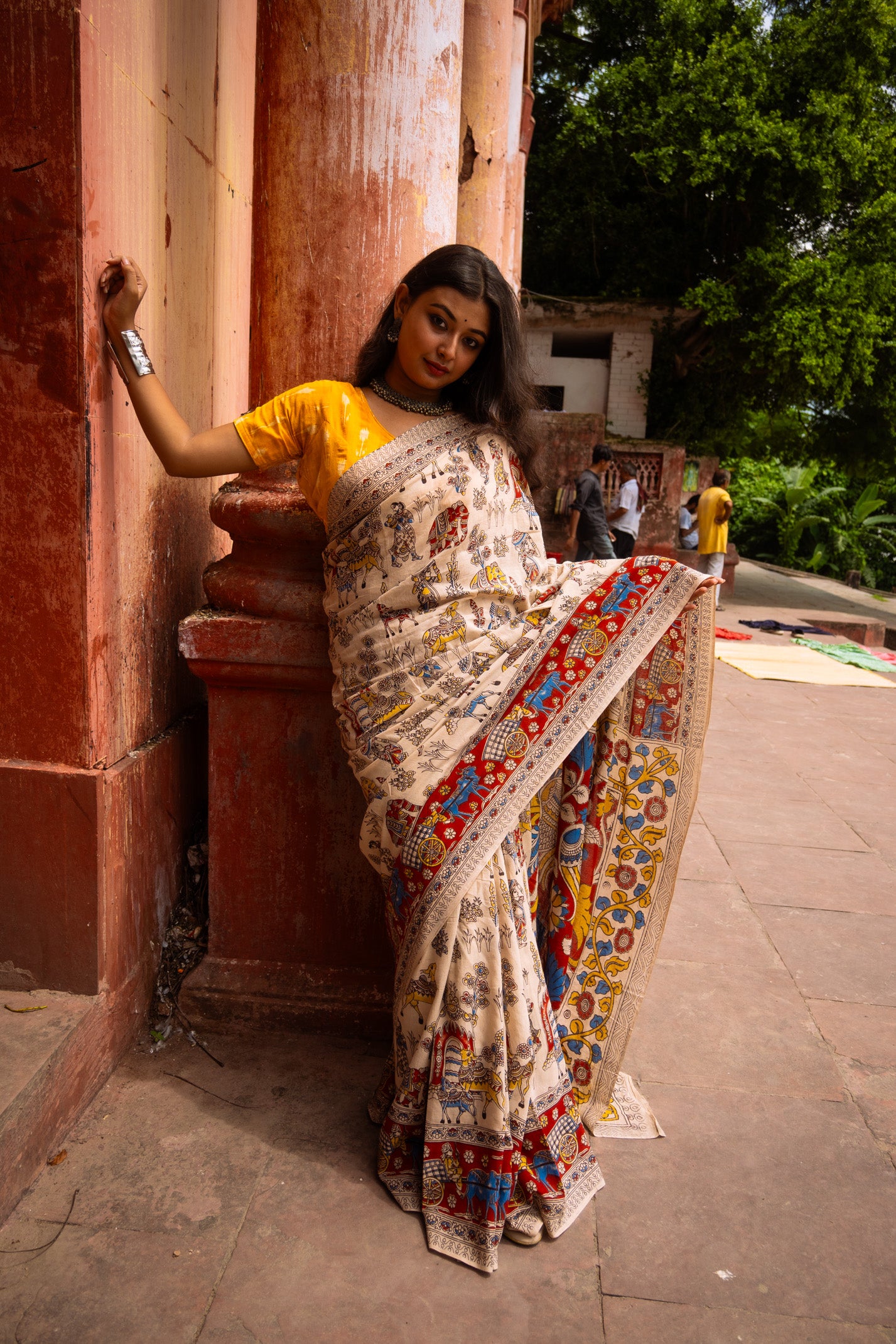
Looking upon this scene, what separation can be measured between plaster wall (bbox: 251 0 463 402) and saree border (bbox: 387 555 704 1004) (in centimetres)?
90

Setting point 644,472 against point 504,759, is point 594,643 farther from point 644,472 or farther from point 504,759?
point 644,472

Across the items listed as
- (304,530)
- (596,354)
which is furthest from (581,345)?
(304,530)

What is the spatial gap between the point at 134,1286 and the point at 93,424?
1486mm

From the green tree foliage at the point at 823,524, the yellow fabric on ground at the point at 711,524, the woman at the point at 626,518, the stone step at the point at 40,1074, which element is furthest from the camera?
the green tree foliage at the point at 823,524

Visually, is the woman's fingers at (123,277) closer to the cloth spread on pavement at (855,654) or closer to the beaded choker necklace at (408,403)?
the beaded choker necklace at (408,403)

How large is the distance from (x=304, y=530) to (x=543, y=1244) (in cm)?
148

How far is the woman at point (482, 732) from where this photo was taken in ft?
5.80

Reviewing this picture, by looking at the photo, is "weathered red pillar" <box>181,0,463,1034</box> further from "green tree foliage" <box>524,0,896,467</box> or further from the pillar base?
"green tree foliage" <box>524,0,896,467</box>

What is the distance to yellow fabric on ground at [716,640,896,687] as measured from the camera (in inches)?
296

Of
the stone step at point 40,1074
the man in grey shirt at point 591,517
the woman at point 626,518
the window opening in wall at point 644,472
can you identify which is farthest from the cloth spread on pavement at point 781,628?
the stone step at point 40,1074

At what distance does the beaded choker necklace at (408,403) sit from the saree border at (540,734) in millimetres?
480

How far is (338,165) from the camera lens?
7.45 feet

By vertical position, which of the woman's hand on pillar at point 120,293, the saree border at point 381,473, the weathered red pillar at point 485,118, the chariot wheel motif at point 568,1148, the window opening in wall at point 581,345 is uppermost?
the window opening in wall at point 581,345

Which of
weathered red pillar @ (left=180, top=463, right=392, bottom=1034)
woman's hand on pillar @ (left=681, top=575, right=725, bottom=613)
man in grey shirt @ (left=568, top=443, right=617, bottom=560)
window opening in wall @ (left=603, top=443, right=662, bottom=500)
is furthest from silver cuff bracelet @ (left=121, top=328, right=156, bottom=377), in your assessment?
window opening in wall @ (left=603, top=443, right=662, bottom=500)
